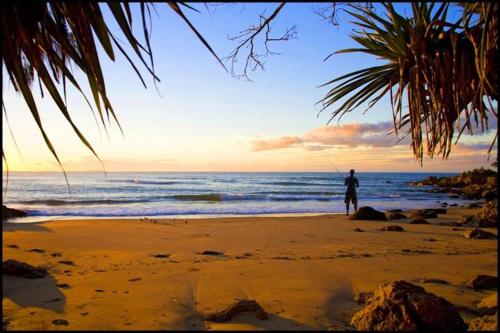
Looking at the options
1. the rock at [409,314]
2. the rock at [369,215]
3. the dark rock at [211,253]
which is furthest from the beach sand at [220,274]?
the rock at [369,215]

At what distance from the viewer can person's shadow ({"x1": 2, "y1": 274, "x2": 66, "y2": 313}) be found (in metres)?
3.35

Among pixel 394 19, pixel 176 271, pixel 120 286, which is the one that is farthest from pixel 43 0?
pixel 176 271

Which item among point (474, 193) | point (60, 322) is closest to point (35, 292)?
point (60, 322)

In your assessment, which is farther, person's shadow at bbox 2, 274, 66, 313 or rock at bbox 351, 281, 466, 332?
person's shadow at bbox 2, 274, 66, 313

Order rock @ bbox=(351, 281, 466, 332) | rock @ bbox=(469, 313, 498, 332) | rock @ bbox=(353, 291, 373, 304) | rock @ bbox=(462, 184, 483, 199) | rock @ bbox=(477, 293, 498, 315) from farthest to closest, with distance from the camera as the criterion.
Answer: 1. rock @ bbox=(462, 184, 483, 199)
2. rock @ bbox=(353, 291, 373, 304)
3. rock @ bbox=(477, 293, 498, 315)
4. rock @ bbox=(351, 281, 466, 332)
5. rock @ bbox=(469, 313, 498, 332)

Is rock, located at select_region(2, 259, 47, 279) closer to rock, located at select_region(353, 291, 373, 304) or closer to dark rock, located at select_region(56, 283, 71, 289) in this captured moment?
dark rock, located at select_region(56, 283, 71, 289)

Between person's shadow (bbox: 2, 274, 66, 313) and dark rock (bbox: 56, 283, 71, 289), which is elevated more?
person's shadow (bbox: 2, 274, 66, 313)

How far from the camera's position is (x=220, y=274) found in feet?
15.4

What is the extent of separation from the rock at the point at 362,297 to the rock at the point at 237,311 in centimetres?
99

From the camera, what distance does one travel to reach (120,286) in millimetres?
4023

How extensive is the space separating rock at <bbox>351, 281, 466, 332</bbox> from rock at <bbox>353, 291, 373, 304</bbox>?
2.41 ft

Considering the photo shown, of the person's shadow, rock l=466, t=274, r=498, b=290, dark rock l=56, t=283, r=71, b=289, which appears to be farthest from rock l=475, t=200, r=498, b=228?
the person's shadow

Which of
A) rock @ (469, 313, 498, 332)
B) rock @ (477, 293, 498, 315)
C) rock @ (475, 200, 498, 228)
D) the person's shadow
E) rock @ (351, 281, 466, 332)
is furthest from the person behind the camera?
rock @ (475, 200, 498, 228)

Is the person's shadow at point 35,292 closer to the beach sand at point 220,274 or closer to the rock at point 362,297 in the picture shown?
the beach sand at point 220,274
